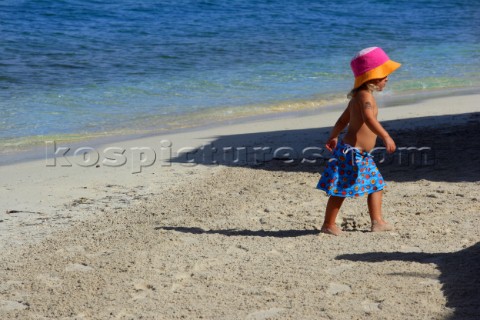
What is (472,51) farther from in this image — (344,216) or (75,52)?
(344,216)

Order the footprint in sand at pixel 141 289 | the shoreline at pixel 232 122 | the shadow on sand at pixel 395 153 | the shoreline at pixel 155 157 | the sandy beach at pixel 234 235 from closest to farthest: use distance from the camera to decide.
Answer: the sandy beach at pixel 234 235, the footprint in sand at pixel 141 289, the shoreline at pixel 155 157, the shadow on sand at pixel 395 153, the shoreline at pixel 232 122

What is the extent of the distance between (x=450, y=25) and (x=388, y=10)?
146 inches

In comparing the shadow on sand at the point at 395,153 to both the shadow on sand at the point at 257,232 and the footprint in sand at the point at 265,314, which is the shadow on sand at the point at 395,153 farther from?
the footprint in sand at the point at 265,314

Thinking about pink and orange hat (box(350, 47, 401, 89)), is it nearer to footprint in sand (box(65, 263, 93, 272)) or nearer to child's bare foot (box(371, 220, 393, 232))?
child's bare foot (box(371, 220, 393, 232))

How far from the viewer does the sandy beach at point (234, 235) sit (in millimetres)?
4340

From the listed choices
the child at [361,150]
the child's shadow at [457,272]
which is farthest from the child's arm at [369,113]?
the child's shadow at [457,272]

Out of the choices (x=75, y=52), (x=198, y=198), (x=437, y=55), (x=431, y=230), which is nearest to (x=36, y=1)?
(x=75, y=52)

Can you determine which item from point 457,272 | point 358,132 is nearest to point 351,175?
point 358,132

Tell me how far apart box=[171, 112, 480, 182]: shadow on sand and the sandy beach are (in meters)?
0.02

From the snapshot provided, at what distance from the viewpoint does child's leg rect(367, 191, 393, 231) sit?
5.47 m

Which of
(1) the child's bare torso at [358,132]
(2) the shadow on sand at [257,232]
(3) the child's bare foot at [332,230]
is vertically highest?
(1) the child's bare torso at [358,132]

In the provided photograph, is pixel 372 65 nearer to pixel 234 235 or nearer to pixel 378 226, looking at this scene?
pixel 378 226

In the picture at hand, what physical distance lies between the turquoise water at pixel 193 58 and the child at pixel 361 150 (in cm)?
478

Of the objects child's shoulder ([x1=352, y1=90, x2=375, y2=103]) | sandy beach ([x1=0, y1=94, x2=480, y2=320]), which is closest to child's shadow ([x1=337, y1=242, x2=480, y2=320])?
sandy beach ([x1=0, y1=94, x2=480, y2=320])
